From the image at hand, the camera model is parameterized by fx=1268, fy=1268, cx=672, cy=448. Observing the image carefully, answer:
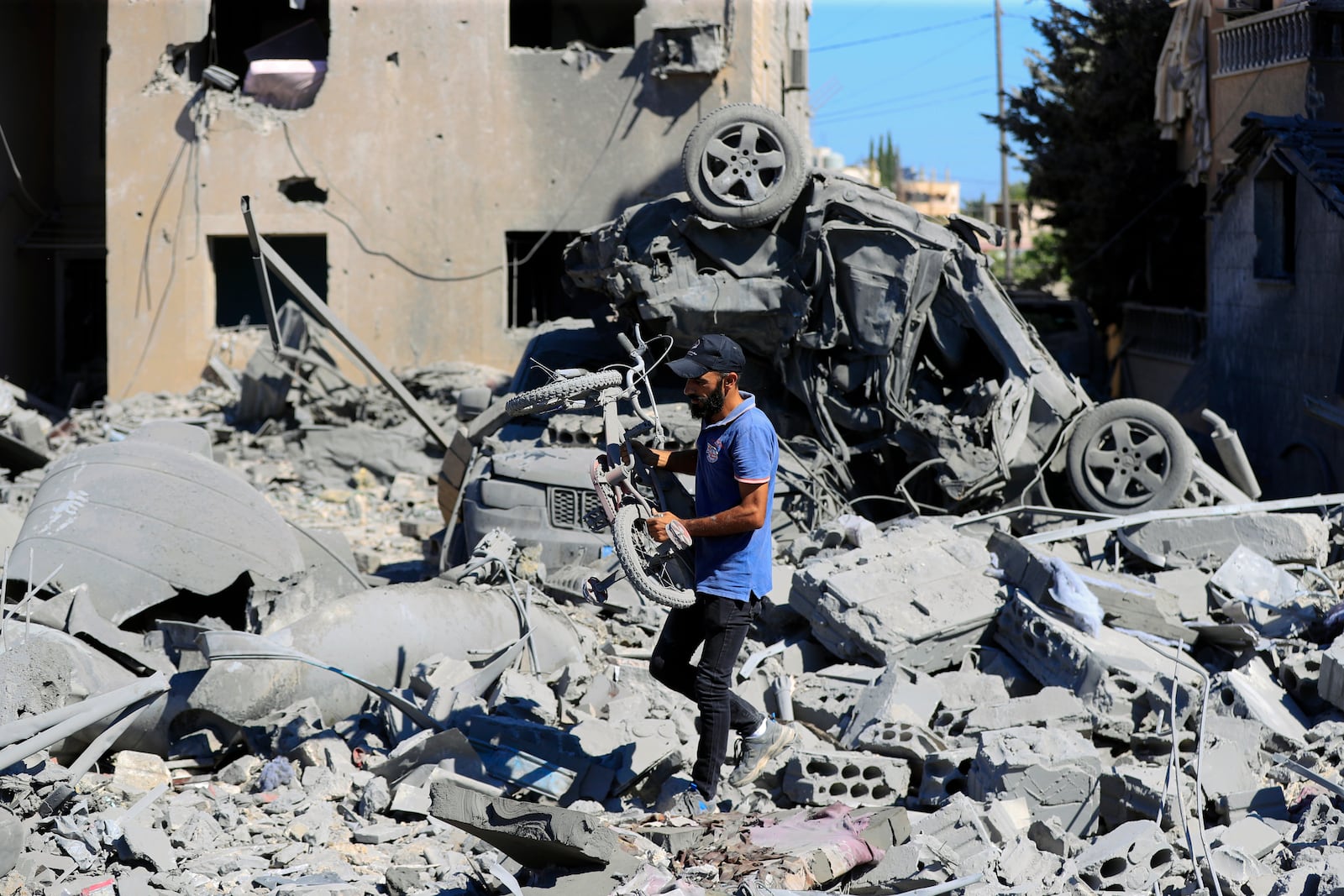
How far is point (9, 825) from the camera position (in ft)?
14.4

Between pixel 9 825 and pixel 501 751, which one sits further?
pixel 501 751

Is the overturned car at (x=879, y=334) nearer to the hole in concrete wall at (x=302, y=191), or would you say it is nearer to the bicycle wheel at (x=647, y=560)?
the bicycle wheel at (x=647, y=560)

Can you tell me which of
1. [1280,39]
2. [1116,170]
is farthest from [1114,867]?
[1116,170]

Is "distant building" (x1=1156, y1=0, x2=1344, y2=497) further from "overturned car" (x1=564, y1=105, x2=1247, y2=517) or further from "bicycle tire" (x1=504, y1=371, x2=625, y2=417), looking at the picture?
"bicycle tire" (x1=504, y1=371, x2=625, y2=417)

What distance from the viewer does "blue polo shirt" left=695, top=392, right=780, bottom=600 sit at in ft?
15.7

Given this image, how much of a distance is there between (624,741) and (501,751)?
0.53m

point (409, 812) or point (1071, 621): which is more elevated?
point (1071, 621)

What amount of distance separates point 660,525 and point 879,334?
4847 millimetres

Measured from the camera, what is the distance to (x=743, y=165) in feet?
30.2

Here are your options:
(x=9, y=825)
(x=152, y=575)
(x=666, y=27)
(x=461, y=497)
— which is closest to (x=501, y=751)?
(x=9, y=825)

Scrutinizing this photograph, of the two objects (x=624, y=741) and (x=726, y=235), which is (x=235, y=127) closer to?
(x=726, y=235)

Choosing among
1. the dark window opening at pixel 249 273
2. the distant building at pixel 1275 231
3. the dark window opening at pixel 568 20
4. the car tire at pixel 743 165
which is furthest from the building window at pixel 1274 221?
the dark window opening at pixel 249 273

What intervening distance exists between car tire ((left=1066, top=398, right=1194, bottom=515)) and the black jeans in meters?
4.73

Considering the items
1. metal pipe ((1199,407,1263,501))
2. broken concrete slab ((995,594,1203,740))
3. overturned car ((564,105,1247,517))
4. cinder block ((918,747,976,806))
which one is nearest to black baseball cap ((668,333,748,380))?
cinder block ((918,747,976,806))
